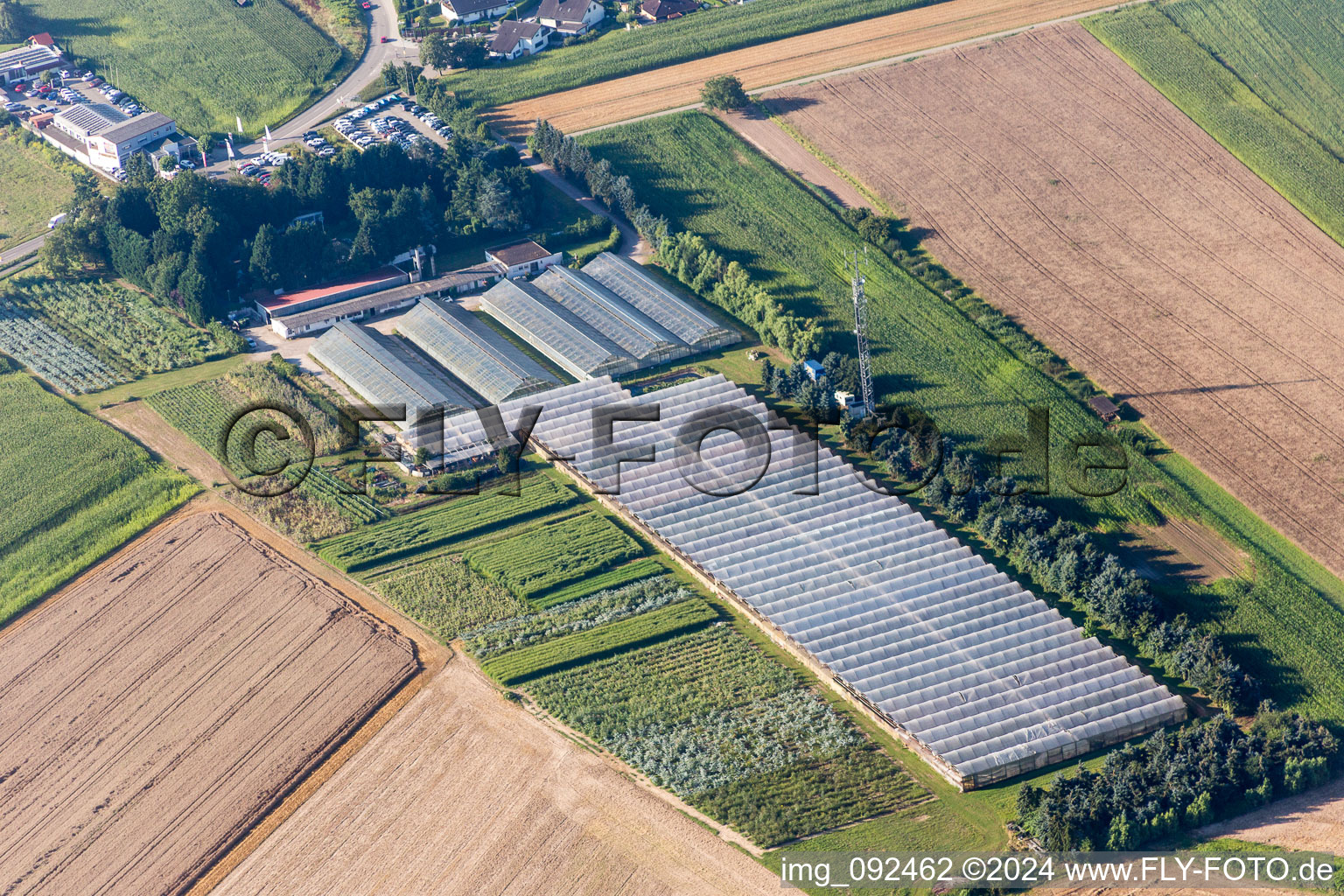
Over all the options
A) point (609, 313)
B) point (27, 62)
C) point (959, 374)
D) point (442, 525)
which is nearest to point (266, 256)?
point (609, 313)

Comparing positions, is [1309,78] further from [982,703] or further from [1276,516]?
[982,703]

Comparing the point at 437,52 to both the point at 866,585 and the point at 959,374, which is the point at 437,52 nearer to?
the point at 959,374

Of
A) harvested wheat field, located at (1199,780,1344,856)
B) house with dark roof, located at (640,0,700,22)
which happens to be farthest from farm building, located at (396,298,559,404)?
house with dark roof, located at (640,0,700,22)

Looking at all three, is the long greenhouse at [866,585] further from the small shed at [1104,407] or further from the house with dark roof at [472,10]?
the house with dark roof at [472,10]

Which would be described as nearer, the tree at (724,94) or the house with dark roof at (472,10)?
the tree at (724,94)

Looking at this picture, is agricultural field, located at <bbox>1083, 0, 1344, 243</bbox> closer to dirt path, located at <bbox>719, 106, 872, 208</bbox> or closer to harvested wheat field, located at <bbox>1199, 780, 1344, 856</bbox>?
dirt path, located at <bbox>719, 106, 872, 208</bbox>

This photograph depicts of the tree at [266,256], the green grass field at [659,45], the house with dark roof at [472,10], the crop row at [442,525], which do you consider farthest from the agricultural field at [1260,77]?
the tree at [266,256]

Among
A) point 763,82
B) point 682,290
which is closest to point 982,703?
point 682,290
